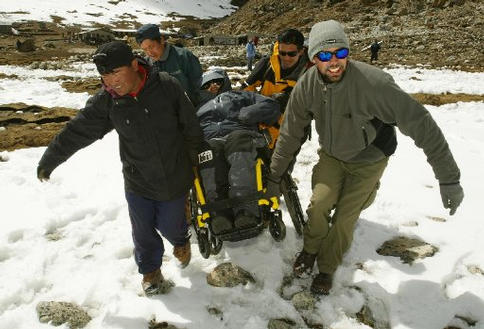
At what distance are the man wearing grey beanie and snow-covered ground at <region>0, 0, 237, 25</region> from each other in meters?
76.1

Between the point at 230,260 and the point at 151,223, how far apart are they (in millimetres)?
993

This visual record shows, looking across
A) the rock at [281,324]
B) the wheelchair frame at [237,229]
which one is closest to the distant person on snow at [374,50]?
the wheelchair frame at [237,229]

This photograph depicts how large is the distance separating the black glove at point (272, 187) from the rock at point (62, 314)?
1.93 meters

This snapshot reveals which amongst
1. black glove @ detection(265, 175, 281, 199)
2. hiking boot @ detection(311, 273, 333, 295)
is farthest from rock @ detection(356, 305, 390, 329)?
black glove @ detection(265, 175, 281, 199)

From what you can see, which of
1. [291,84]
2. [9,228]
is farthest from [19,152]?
[291,84]

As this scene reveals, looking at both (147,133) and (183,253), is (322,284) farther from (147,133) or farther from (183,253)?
(147,133)

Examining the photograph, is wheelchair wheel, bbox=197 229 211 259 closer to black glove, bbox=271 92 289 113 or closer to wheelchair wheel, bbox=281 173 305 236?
wheelchair wheel, bbox=281 173 305 236

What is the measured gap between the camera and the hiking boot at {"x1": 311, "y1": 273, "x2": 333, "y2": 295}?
3.46 meters

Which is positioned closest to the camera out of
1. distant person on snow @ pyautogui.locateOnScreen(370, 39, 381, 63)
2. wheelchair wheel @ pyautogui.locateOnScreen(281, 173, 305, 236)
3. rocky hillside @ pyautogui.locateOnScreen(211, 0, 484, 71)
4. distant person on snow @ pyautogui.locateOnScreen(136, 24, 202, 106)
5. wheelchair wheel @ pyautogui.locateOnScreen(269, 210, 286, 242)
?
wheelchair wheel @ pyautogui.locateOnScreen(269, 210, 286, 242)

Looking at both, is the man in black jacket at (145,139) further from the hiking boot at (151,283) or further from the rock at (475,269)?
the rock at (475,269)

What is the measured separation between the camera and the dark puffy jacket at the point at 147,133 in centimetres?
305

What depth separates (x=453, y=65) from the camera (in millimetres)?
17703

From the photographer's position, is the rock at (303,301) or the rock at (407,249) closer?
the rock at (303,301)

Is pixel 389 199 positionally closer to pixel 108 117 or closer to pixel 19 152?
pixel 108 117
